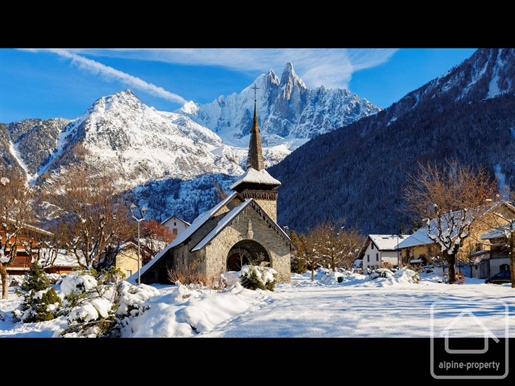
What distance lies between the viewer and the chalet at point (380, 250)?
67875 mm

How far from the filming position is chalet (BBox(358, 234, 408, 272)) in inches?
2672

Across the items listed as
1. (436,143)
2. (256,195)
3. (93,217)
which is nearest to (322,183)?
(436,143)

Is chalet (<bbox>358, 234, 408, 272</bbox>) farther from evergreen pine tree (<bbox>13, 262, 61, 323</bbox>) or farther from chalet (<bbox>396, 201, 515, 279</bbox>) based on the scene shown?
evergreen pine tree (<bbox>13, 262, 61, 323</bbox>)

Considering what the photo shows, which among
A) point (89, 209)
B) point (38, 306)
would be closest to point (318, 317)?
point (38, 306)

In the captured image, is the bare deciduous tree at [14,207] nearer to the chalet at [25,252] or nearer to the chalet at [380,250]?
the chalet at [25,252]

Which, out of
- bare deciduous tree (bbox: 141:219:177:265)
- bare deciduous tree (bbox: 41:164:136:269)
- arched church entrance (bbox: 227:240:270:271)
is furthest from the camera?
bare deciduous tree (bbox: 141:219:177:265)

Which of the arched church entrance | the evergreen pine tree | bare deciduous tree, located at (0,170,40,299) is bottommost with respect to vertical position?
the evergreen pine tree

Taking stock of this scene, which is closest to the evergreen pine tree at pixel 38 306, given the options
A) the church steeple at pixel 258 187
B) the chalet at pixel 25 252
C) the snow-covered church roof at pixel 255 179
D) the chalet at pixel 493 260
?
the chalet at pixel 25 252

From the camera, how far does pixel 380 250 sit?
67750 mm

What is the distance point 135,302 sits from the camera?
11.2m

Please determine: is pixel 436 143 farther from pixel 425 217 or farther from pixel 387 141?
pixel 425 217

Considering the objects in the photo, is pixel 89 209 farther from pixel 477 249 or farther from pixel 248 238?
pixel 477 249
